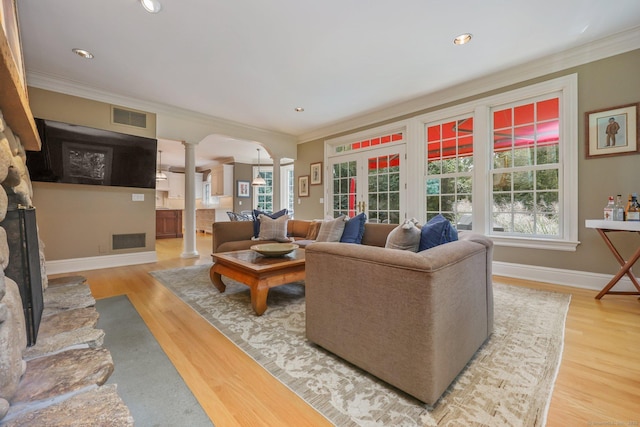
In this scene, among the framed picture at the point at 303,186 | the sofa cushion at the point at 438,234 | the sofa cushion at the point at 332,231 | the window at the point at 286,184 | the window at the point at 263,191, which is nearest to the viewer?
the sofa cushion at the point at 438,234

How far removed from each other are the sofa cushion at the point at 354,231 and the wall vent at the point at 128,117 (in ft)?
12.1

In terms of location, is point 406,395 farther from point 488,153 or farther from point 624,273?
point 488,153

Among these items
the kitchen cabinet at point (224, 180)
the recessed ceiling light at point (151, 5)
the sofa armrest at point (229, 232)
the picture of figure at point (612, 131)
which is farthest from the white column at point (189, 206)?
the picture of figure at point (612, 131)

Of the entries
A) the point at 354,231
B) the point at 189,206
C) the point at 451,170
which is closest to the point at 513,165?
the point at 451,170

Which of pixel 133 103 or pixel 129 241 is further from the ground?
pixel 133 103

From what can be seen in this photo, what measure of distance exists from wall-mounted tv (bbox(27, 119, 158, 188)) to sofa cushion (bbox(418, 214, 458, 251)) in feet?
14.1

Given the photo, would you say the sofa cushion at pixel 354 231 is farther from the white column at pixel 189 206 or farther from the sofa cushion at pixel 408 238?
the white column at pixel 189 206

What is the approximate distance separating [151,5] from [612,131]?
4571 millimetres

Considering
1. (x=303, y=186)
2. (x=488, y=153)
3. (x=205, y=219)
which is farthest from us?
(x=205, y=219)

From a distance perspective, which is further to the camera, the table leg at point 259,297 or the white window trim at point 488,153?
the white window trim at point 488,153

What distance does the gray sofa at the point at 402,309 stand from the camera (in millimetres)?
1123

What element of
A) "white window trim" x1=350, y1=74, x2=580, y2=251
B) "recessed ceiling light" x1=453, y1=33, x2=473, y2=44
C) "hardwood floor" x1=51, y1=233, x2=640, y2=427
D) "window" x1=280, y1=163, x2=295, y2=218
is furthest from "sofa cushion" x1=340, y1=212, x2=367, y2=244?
"window" x1=280, y1=163, x2=295, y2=218

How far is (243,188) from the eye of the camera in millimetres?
9047

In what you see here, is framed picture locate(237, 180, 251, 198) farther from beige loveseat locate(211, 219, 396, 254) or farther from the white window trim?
beige loveseat locate(211, 219, 396, 254)
